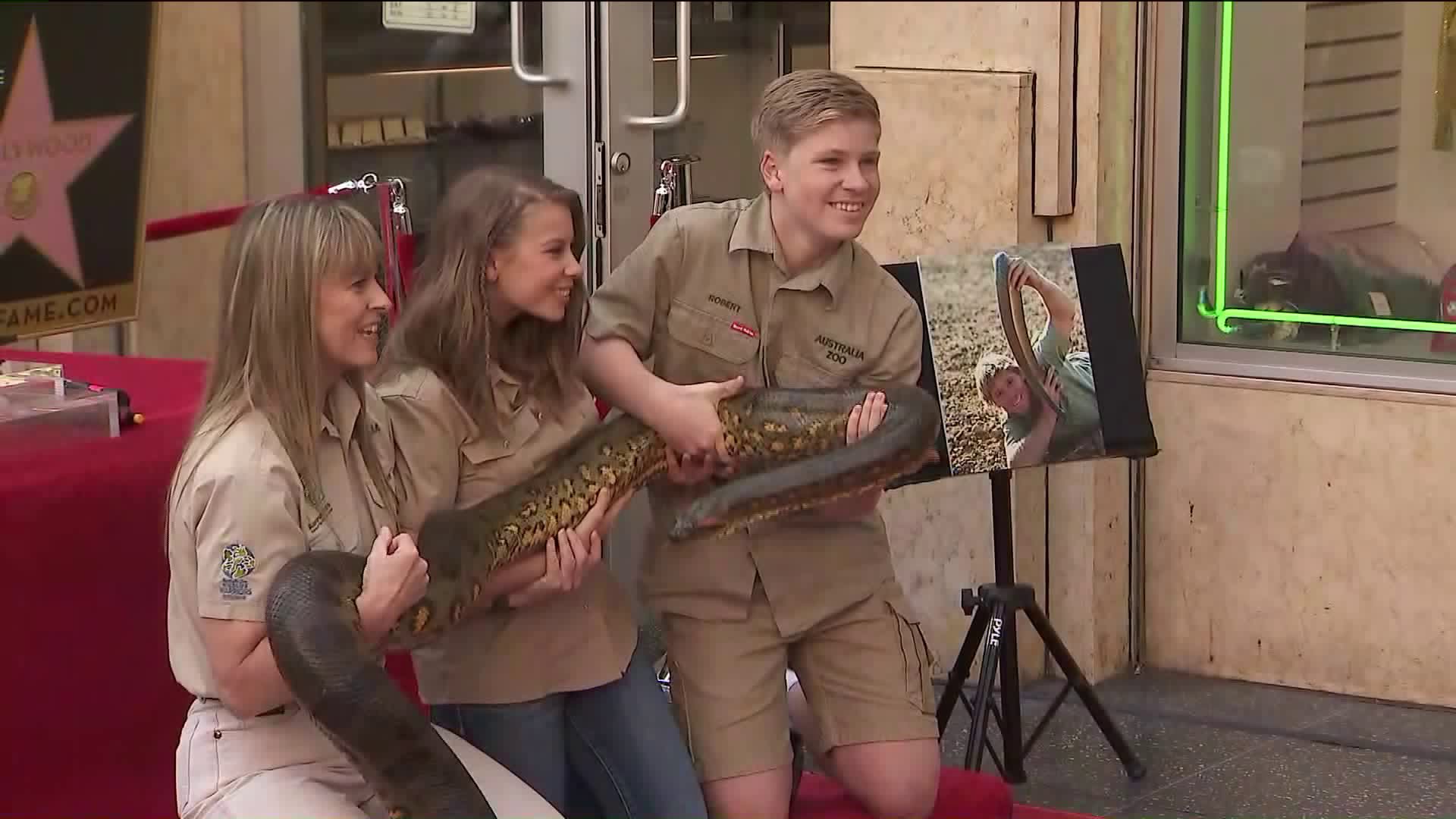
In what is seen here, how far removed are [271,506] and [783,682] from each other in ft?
3.44

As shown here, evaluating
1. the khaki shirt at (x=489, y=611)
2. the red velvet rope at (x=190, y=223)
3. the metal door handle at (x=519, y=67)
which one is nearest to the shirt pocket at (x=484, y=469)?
the khaki shirt at (x=489, y=611)

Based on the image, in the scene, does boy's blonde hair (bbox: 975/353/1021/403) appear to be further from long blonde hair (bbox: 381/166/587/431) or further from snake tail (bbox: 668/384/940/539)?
long blonde hair (bbox: 381/166/587/431)

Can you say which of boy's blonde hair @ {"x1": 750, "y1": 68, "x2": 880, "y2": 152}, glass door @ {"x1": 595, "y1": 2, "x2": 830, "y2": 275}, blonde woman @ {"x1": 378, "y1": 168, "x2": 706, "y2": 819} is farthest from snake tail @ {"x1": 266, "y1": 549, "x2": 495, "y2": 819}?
glass door @ {"x1": 595, "y1": 2, "x2": 830, "y2": 275}

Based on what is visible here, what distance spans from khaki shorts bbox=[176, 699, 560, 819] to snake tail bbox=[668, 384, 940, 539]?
1.75ft

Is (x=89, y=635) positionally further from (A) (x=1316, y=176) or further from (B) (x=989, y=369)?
(A) (x=1316, y=176)

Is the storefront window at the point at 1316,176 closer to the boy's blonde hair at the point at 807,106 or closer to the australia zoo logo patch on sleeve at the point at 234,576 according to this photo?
the boy's blonde hair at the point at 807,106

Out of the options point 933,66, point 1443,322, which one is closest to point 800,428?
point 933,66

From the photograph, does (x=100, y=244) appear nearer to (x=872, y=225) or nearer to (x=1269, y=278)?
(x=872, y=225)

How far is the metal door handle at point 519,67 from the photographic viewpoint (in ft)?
15.5

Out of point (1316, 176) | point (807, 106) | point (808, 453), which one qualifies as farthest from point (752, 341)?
point (1316, 176)

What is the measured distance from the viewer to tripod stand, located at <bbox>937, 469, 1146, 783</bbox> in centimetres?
372

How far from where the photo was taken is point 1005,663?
3.75 metres

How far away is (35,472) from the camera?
2838mm

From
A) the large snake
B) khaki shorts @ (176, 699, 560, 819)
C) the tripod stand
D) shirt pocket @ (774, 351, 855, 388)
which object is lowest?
the tripod stand
